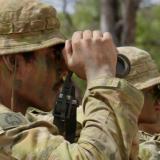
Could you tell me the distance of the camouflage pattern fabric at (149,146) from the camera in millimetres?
4457

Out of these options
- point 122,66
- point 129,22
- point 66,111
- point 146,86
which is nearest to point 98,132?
point 66,111

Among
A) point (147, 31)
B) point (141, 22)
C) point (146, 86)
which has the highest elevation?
point (146, 86)

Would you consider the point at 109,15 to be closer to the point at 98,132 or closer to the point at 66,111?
the point at 66,111

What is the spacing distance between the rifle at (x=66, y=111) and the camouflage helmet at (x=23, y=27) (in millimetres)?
203

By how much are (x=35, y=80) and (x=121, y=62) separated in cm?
40

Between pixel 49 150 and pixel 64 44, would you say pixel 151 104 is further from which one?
pixel 49 150

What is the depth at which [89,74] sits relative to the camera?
10.7ft

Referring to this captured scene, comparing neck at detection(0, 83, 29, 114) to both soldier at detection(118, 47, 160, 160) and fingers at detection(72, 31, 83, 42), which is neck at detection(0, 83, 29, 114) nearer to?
fingers at detection(72, 31, 83, 42)

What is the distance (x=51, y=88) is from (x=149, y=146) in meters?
1.31

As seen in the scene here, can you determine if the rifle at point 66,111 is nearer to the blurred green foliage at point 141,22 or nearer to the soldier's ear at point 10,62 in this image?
the soldier's ear at point 10,62

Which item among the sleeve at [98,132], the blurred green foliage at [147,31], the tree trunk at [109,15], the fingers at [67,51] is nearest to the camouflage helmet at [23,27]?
the fingers at [67,51]

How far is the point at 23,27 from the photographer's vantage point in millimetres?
3463

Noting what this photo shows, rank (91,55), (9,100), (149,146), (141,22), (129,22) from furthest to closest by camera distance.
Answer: (141,22), (129,22), (149,146), (9,100), (91,55)

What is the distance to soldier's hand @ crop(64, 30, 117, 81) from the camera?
3.25 meters
